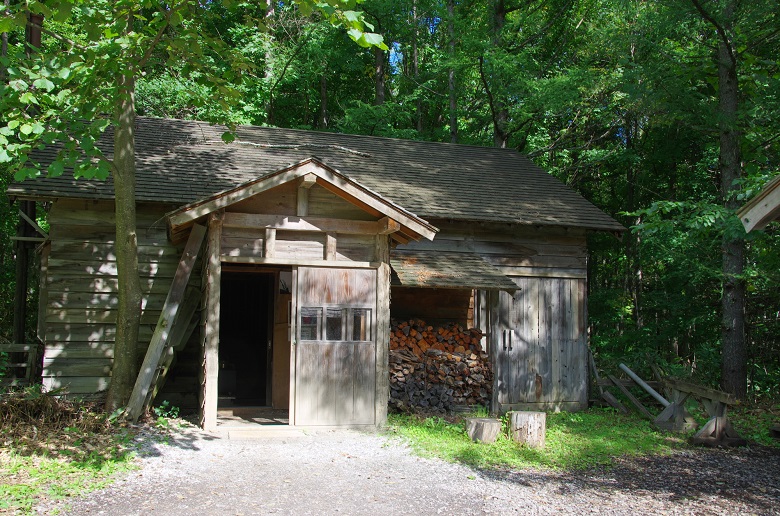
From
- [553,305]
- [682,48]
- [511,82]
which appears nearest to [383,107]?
[511,82]

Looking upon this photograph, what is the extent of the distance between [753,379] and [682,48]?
8431 mm

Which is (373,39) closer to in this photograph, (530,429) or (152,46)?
(152,46)

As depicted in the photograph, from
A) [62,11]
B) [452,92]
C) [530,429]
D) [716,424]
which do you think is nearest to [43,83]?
[62,11]

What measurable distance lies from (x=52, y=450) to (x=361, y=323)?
424 cm

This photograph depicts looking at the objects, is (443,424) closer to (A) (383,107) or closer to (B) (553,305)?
(B) (553,305)

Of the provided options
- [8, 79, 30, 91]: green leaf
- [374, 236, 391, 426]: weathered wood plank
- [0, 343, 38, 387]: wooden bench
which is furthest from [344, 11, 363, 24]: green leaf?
[0, 343, 38, 387]: wooden bench

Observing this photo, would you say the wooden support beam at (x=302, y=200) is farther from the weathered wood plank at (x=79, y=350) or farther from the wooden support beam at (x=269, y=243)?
the weathered wood plank at (x=79, y=350)

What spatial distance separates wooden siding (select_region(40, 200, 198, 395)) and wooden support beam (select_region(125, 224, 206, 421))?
1.48m

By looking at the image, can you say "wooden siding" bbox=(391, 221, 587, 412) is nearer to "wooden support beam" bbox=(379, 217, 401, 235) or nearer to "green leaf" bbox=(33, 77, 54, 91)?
"wooden support beam" bbox=(379, 217, 401, 235)

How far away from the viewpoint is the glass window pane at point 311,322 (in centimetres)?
945

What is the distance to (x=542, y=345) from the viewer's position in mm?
12656

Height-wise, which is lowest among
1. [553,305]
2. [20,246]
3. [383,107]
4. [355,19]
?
[553,305]

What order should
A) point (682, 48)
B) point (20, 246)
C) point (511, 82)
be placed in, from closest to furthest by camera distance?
1. point (20, 246)
2. point (682, 48)
3. point (511, 82)

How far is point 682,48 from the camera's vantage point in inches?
668
